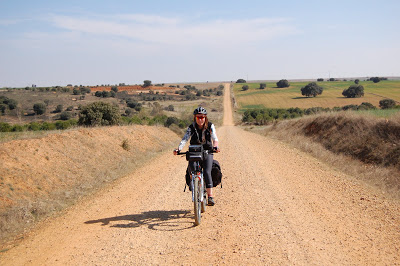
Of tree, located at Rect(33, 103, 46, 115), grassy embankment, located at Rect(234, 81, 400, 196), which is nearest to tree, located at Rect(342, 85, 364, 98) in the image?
grassy embankment, located at Rect(234, 81, 400, 196)

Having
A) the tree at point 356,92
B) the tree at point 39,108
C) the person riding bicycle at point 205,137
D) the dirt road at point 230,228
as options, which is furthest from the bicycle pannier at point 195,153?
the tree at point 356,92

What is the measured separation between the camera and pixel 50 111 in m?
45.6

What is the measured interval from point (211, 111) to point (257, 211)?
274 ft

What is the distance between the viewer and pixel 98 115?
2464 cm

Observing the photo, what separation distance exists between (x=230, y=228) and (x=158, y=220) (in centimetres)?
151

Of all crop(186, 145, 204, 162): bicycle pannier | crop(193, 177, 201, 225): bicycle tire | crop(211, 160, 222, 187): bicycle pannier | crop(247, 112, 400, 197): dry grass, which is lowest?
crop(247, 112, 400, 197): dry grass

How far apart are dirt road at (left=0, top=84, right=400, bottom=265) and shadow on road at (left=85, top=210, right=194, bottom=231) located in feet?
0.06

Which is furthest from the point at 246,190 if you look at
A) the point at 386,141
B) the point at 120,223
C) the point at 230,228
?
the point at 386,141

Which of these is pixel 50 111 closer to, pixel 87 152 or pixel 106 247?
pixel 87 152

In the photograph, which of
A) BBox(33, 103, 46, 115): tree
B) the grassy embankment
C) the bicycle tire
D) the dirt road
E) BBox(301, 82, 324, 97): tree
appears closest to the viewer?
the dirt road

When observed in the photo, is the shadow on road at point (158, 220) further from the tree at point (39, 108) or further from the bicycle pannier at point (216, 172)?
the tree at point (39, 108)

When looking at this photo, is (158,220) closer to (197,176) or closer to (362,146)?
(197,176)

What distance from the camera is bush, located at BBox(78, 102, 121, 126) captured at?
80.4ft

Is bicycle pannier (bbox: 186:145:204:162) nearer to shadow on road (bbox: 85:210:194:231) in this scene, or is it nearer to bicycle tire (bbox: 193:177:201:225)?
bicycle tire (bbox: 193:177:201:225)
